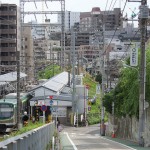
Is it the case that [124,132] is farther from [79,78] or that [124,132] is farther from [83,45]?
[83,45]

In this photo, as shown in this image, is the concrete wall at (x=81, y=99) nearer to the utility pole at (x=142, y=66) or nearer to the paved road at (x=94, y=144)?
the paved road at (x=94, y=144)

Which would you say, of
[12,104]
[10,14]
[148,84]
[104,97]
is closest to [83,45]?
[10,14]

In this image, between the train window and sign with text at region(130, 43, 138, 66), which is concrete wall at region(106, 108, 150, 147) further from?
the train window

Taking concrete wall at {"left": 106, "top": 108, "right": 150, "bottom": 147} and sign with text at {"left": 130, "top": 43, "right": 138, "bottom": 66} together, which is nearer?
sign with text at {"left": 130, "top": 43, "right": 138, "bottom": 66}

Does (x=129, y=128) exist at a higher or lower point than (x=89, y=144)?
lower

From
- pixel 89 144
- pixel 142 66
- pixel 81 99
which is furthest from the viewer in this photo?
pixel 81 99

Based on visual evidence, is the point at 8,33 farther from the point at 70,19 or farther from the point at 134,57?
the point at 134,57

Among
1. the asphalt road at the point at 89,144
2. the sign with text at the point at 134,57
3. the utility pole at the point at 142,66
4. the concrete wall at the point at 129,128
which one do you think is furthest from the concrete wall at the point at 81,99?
the utility pole at the point at 142,66

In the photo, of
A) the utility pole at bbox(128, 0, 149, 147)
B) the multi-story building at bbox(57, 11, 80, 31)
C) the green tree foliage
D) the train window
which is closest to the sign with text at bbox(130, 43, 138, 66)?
the utility pole at bbox(128, 0, 149, 147)

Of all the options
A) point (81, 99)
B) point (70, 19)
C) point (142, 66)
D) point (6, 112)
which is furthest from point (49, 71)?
point (142, 66)

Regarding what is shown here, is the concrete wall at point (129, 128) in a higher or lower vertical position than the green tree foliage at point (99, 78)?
lower

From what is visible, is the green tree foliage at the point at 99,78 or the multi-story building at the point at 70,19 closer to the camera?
the green tree foliage at the point at 99,78

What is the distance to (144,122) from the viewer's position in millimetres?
28547

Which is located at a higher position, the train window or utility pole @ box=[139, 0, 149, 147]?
utility pole @ box=[139, 0, 149, 147]
